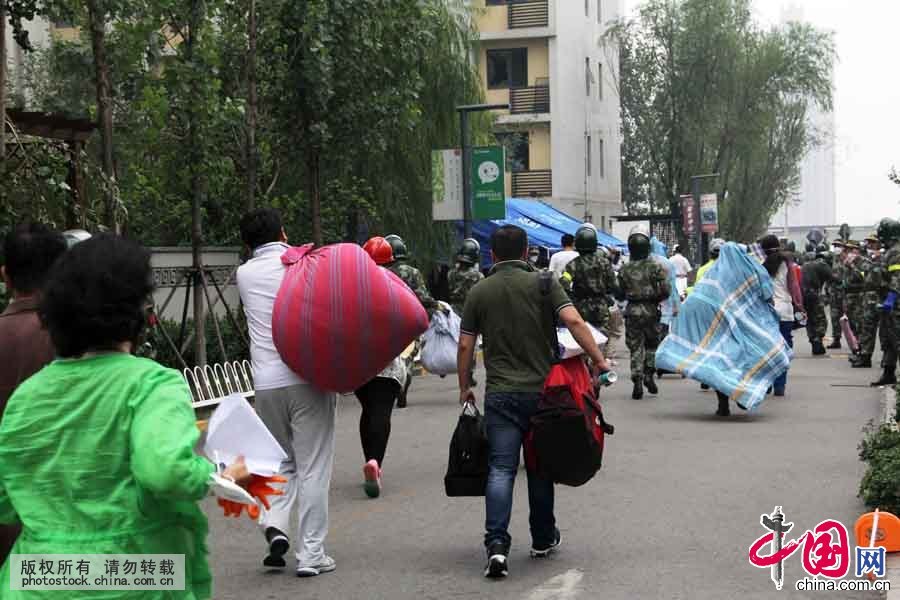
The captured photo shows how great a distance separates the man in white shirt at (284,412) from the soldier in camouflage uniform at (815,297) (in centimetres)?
1727

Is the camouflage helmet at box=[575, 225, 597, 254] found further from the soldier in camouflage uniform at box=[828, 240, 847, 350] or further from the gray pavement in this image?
the soldier in camouflage uniform at box=[828, 240, 847, 350]

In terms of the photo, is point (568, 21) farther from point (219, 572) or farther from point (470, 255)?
point (219, 572)

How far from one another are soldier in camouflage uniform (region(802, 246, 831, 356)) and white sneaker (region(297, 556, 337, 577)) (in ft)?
56.4

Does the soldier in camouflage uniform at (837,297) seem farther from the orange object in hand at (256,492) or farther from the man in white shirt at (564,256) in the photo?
the orange object in hand at (256,492)

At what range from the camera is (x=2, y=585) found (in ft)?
12.0

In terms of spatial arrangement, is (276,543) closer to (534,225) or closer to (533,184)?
(534,225)

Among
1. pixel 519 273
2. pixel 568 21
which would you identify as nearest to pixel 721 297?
pixel 519 273

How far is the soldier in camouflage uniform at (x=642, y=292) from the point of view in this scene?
1605 centimetres

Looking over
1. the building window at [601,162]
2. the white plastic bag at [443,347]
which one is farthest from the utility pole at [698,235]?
the white plastic bag at [443,347]

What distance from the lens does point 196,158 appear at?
623 inches

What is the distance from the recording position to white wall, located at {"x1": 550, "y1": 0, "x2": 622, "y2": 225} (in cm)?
5212

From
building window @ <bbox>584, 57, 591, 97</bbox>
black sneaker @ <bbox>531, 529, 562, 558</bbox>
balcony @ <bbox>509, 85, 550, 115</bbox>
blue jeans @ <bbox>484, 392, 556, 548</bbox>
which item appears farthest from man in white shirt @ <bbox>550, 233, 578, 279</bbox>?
building window @ <bbox>584, 57, 591, 97</bbox>

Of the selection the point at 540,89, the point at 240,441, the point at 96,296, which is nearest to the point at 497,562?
the point at 240,441

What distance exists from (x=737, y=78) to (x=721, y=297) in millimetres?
42333
